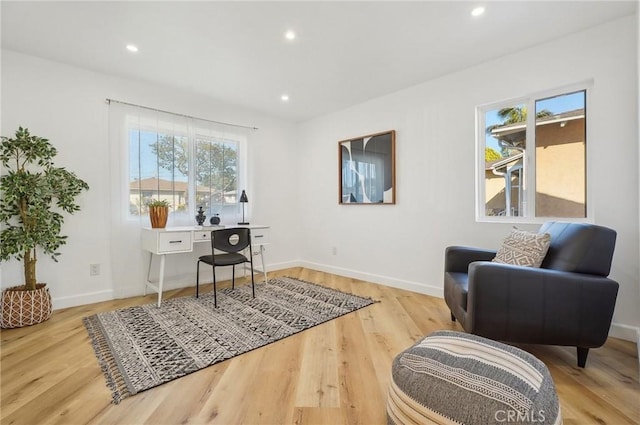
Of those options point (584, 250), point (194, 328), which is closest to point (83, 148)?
point (194, 328)

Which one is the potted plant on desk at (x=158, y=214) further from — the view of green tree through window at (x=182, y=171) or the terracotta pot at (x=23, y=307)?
the terracotta pot at (x=23, y=307)

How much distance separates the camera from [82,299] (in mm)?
2990

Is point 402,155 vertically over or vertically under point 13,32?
under

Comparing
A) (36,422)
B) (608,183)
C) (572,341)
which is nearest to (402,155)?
(608,183)

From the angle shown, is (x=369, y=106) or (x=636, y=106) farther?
(x=369, y=106)

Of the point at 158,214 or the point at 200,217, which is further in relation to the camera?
the point at 200,217

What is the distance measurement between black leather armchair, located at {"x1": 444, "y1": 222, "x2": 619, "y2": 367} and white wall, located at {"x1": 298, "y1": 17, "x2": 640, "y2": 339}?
74 cm

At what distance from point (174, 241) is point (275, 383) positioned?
198 cm

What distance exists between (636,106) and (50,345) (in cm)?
457

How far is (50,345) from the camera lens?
2.12m

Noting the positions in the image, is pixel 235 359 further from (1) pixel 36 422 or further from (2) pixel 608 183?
(2) pixel 608 183

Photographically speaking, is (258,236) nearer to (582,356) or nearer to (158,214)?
(158,214)

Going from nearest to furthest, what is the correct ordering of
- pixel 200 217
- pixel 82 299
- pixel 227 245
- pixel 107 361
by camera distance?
1. pixel 107 361
2. pixel 82 299
3. pixel 227 245
4. pixel 200 217

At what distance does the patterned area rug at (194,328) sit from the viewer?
1778 millimetres
